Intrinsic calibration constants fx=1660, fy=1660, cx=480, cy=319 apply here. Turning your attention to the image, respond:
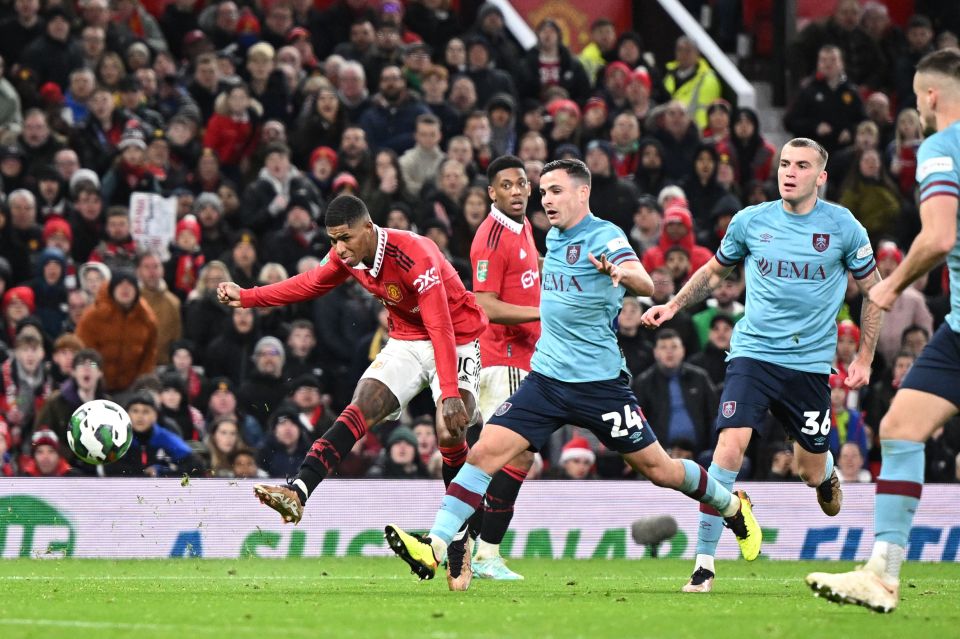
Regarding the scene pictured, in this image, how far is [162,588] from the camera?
10.6m

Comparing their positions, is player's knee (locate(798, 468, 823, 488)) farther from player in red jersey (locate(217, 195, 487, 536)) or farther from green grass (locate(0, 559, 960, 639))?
player in red jersey (locate(217, 195, 487, 536))

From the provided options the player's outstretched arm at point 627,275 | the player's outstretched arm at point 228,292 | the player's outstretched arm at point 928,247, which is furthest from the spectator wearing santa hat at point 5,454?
the player's outstretched arm at point 928,247

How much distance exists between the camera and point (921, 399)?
819 cm

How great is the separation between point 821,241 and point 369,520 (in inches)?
232

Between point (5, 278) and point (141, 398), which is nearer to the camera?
point (141, 398)

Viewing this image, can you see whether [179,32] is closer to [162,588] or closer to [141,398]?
[141,398]

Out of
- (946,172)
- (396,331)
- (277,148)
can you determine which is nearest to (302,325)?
(277,148)

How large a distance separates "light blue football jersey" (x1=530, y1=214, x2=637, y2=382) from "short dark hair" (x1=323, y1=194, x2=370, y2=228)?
132 cm

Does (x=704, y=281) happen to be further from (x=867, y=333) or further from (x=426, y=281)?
(x=426, y=281)

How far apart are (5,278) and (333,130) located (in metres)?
4.32

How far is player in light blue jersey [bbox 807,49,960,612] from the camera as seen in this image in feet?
26.4

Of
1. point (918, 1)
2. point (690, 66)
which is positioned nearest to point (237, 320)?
point (690, 66)

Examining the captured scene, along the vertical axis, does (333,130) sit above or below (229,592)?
above

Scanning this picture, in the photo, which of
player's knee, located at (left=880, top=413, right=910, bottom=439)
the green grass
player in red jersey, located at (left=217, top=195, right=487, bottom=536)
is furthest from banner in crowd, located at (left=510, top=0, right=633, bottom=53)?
player's knee, located at (left=880, top=413, right=910, bottom=439)
